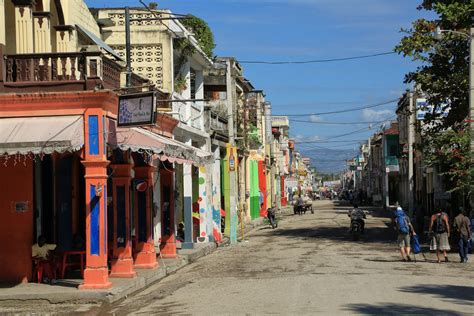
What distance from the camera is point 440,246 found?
73.5ft

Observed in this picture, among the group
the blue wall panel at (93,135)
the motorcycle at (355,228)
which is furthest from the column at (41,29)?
the motorcycle at (355,228)

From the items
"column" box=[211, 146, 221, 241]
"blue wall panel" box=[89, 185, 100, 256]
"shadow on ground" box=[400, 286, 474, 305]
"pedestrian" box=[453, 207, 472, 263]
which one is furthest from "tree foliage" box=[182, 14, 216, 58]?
"shadow on ground" box=[400, 286, 474, 305]

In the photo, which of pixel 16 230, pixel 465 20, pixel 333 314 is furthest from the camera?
pixel 465 20

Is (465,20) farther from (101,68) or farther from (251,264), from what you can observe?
(101,68)

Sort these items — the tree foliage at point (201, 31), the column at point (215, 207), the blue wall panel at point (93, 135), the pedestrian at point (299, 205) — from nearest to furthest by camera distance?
1. the blue wall panel at point (93, 135)
2. the column at point (215, 207)
3. the tree foliage at point (201, 31)
4. the pedestrian at point (299, 205)

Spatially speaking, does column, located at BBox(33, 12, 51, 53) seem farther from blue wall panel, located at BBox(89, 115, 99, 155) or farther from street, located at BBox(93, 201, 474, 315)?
street, located at BBox(93, 201, 474, 315)

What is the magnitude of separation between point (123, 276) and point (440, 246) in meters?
10.1

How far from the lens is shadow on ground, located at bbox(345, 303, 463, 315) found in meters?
11.7

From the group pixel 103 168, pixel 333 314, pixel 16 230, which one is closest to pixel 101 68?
pixel 103 168

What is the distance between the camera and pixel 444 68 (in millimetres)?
28781

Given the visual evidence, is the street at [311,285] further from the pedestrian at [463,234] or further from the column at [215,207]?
the column at [215,207]

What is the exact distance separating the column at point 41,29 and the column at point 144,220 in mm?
4318

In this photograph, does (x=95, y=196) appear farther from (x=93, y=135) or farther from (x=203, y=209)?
(x=203, y=209)

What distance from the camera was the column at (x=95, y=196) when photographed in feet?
51.7
